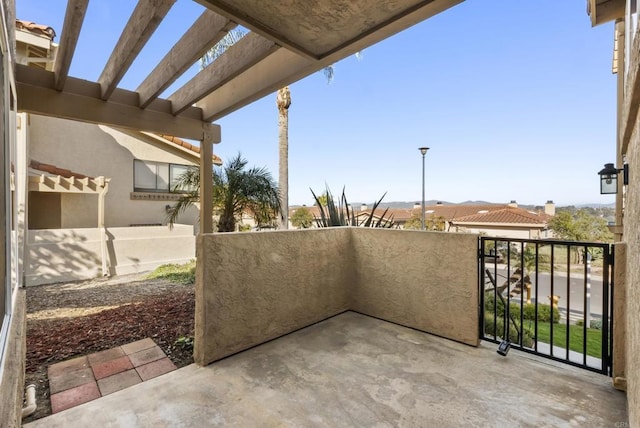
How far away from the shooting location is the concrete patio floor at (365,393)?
1941 mm

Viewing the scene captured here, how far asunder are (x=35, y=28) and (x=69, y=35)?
17.8 ft

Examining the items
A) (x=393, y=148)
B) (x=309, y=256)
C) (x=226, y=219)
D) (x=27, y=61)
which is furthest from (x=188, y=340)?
(x=393, y=148)

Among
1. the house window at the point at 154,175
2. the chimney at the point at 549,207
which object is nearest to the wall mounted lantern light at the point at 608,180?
the house window at the point at 154,175

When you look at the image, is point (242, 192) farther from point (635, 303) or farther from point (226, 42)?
point (635, 303)

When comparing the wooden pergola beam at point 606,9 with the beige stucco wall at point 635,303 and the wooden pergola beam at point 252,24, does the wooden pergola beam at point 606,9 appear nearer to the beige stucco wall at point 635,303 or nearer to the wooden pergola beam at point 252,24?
the beige stucco wall at point 635,303

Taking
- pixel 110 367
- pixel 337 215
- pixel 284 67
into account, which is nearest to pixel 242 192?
pixel 337 215

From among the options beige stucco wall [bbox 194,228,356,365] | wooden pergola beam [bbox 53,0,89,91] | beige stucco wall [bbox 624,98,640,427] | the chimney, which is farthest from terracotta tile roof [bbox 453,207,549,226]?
wooden pergola beam [bbox 53,0,89,91]

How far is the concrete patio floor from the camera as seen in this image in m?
1.94

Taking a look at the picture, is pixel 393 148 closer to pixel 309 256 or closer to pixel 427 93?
pixel 427 93

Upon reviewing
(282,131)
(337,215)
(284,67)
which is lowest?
(337,215)

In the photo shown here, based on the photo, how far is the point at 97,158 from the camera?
8.56 m

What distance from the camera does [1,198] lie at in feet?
5.27

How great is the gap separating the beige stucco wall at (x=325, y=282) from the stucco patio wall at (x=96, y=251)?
630cm

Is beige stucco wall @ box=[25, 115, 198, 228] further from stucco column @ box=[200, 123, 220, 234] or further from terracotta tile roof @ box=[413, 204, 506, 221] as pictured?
terracotta tile roof @ box=[413, 204, 506, 221]
